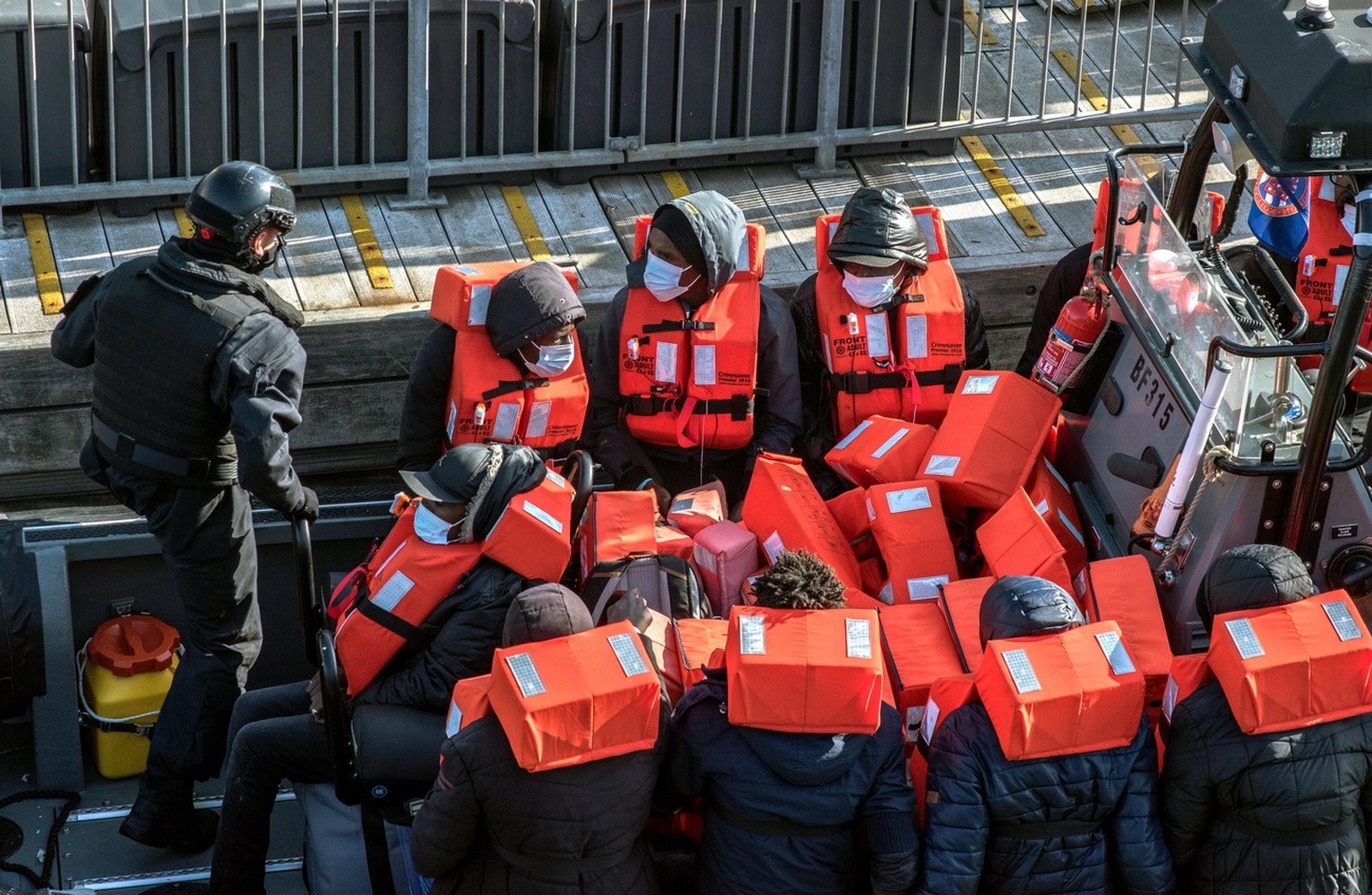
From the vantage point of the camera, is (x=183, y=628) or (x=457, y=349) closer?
(x=457, y=349)

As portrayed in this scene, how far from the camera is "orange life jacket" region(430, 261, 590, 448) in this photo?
594cm

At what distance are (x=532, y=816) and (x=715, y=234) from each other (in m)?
2.66

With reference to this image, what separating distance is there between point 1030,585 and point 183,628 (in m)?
3.47

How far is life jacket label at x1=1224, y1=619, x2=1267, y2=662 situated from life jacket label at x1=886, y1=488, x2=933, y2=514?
141 centimetres

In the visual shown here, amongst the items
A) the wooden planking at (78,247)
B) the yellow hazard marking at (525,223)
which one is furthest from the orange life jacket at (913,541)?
the wooden planking at (78,247)

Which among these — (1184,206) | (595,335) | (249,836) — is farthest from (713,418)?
(249,836)

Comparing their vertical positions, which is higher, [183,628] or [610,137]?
[610,137]

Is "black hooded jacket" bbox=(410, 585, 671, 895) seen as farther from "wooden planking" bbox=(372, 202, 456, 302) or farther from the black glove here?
"wooden planking" bbox=(372, 202, 456, 302)

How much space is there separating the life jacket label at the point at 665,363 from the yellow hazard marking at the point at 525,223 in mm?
1371

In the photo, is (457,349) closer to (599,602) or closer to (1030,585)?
(599,602)

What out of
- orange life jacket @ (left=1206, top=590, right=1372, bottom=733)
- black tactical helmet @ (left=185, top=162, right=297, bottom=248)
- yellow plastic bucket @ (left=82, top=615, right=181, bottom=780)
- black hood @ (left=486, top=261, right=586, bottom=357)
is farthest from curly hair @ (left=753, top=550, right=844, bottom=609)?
yellow plastic bucket @ (left=82, top=615, right=181, bottom=780)

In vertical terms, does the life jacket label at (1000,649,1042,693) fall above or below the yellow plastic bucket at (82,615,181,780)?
above

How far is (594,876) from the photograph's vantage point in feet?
Answer: 13.9

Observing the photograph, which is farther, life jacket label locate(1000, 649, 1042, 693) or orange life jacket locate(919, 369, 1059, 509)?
orange life jacket locate(919, 369, 1059, 509)
